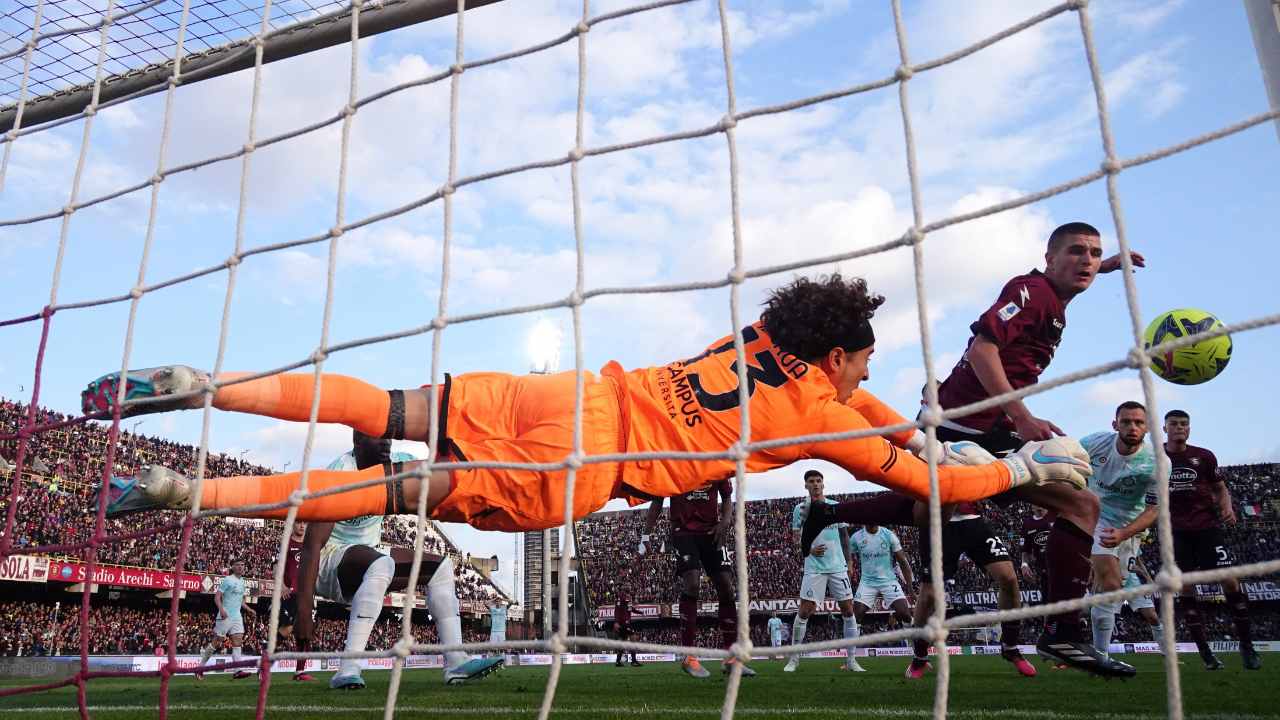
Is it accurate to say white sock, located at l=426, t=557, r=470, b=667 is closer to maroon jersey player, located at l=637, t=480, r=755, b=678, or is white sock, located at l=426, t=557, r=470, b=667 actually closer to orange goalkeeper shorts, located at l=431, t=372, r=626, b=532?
orange goalkeeper shorts, located at l=431, t=372, r=626, b=532

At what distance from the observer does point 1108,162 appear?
2314mm

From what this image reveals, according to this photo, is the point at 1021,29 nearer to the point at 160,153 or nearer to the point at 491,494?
the point at 491,494

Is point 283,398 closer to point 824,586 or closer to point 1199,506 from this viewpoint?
point 1199,506

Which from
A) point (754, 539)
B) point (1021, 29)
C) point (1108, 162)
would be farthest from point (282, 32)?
point (754, 539)

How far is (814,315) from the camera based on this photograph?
3516mm

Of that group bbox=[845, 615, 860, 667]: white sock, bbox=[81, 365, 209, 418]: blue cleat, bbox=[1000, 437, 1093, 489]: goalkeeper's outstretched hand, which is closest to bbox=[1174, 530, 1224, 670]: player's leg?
bbox=[845, 615, 860, 667]: white sock

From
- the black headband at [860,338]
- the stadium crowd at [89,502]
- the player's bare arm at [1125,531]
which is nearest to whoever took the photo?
the black headband at [860,338]

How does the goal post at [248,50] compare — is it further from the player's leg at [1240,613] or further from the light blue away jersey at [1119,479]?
the player's leg at [1240,613]

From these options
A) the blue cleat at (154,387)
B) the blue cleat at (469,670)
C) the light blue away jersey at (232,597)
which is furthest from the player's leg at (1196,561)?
the light blue away jersey at (232,597)

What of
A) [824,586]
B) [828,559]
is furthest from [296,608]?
[828,559]

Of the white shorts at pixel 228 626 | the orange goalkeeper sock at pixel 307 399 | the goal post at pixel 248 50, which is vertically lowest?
the white shorts at pixel 228 626

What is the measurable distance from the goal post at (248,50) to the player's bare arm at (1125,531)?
4.28 m

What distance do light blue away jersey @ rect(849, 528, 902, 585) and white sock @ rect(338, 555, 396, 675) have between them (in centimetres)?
615

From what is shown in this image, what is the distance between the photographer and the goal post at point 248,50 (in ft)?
13.3
